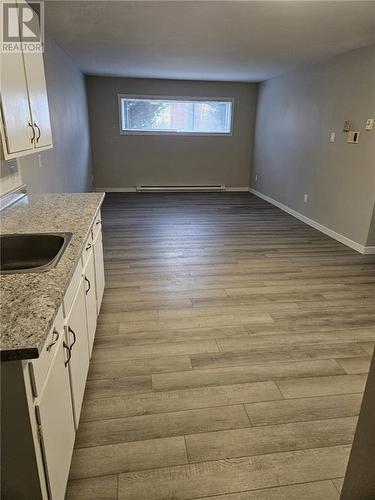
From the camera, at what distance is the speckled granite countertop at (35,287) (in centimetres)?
89

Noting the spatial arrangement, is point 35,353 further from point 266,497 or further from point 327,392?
point 327,392

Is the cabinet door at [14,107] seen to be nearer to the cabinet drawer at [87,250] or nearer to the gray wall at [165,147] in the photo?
the cabinet drawer at [87,250]

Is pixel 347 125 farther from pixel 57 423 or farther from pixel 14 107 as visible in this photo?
pixel 57 423

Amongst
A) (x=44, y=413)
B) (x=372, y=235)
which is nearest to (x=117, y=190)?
(x=372, y=235)

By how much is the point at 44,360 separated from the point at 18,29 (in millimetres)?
1831

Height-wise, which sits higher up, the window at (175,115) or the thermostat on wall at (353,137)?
the window at (175,115)


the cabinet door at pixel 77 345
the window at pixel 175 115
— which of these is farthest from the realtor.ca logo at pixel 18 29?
the window at pixel 175 115

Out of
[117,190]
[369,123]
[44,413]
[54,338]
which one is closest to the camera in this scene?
[44,413]

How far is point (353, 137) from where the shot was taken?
13.8 feet

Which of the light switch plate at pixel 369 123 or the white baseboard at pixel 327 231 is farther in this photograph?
the white baseboard at pixel 327 231

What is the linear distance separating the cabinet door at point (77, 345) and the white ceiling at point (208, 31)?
99.6 inches

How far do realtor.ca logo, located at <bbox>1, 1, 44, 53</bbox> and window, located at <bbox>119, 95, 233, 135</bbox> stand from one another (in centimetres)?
516

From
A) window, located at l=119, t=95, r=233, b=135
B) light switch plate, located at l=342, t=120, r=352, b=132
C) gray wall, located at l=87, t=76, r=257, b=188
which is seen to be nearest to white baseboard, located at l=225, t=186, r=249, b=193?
gray wall, located at l=87, t=76, r=257, b=188

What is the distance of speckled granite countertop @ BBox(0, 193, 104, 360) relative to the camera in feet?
2.92
